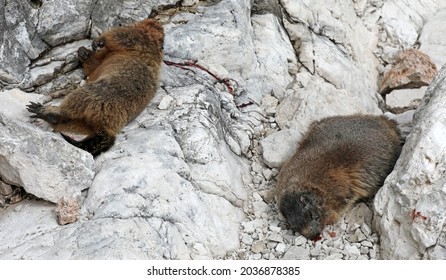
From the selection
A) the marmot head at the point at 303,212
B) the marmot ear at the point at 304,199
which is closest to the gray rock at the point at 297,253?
the marmot head at the point at 303,212

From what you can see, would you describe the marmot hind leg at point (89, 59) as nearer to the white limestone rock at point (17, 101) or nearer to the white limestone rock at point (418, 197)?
the white limestone rock at point (17, 101)

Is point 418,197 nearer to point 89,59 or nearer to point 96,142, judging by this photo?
point 96,142

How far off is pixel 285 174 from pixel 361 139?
108 centimetres

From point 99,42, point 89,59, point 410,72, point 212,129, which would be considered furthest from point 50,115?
point 410,72

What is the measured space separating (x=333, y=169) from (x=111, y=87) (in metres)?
2.73

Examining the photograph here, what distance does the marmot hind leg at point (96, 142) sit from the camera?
6.75 meters

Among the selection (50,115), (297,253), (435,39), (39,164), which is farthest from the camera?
(435,39)

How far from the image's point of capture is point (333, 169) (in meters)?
7.21

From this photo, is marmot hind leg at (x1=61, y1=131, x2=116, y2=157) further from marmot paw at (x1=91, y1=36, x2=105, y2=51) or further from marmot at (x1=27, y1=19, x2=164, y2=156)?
marmot paw at (x1=91, y1=36, x2=105, y2=51)

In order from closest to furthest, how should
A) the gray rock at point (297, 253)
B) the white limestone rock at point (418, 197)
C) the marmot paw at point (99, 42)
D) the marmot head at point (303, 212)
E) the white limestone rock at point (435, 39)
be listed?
the white limestone rock at point (418, 197), the gray rock at point (297, 253), the marmot head at point (303, 212), the marmot paw at point (99, 42), the white limestone rock at point (435, 39)

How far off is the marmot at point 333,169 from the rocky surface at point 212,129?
0.21 m

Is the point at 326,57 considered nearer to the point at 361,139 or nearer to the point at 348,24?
the point at 348,24

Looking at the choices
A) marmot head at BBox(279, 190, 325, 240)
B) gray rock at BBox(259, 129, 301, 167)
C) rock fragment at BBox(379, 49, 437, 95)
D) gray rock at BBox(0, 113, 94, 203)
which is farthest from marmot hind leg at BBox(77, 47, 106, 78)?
rock fragment at BBox(379, 49, 437, 95)

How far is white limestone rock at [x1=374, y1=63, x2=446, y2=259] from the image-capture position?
19.9 feet
